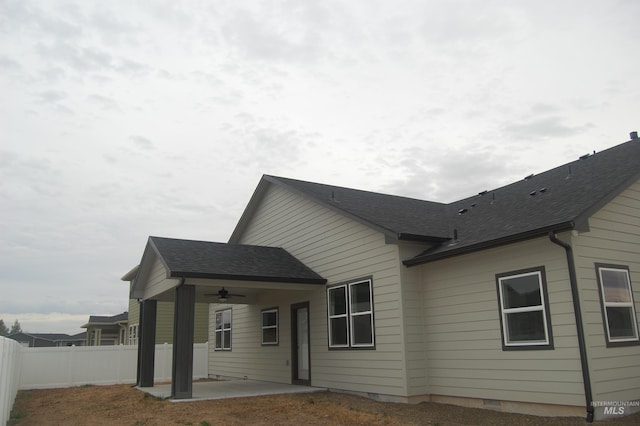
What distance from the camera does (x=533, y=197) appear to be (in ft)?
36.6

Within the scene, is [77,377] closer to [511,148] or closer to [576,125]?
[511,148]

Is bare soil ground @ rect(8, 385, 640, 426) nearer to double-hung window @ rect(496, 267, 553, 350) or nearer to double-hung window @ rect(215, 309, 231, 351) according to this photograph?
double-hung window @ rect(496, 267, 553, 350)

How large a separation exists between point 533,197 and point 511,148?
7448 mm

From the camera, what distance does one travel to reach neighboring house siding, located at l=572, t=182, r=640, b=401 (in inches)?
Answer: 324

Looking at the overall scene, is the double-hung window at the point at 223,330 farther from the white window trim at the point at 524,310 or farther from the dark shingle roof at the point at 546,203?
the white window trim at the point at 524,310

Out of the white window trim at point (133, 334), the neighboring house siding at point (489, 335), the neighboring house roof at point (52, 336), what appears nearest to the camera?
the neighboring house siding at point (489, 335)

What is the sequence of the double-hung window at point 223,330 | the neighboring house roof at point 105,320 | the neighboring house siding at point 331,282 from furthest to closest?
the neighboring house roof at point 105,320 < the double-hung window at point 223,330 < the neighboring house siding at point 331,282

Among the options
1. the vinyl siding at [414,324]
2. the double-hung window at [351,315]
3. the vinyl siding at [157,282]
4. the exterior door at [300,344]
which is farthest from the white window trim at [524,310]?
the vinyl siding at [157,282]

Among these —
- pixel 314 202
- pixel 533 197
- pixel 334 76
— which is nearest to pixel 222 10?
pixel 334 76

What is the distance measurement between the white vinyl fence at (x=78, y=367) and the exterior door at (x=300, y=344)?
7.50m

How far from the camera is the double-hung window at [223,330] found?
766 inches

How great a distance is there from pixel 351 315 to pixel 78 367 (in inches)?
454

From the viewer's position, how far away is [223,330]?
19938 mm

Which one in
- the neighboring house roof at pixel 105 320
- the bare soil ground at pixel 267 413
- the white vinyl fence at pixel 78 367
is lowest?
the bare soil ground at pixel 267 413
